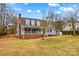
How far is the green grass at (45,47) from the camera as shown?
13.9 m

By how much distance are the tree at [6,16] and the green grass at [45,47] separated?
9.2 inches

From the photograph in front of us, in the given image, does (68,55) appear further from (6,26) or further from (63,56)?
(6,26)

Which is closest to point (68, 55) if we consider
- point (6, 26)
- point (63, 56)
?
point (63, 56)

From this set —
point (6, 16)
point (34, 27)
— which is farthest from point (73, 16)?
point (6, 16)

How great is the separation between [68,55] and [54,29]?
394mm

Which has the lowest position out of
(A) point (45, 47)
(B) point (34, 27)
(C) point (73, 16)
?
(A) point (45, 47)

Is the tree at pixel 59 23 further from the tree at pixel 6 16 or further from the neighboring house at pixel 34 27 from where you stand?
the tree at pixel 6 16

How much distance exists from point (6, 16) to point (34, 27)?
1.32ft

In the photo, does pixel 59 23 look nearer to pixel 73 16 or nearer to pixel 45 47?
pixel 73 16

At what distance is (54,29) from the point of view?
13.9 meters

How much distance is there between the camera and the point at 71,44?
13.9 meters

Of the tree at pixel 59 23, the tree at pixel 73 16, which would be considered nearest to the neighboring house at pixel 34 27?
the tree at pixel 59 23

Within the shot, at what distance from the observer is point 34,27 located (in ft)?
45.7

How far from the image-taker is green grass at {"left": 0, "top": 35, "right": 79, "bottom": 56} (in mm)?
13898
